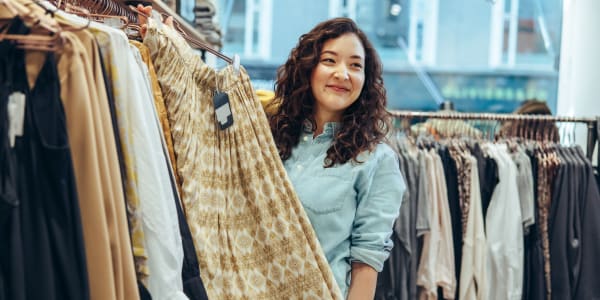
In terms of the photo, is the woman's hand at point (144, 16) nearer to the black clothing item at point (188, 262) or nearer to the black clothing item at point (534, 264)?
the black clothing item at point (188, 262)

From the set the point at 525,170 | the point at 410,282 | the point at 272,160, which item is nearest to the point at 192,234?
the point at 272,160

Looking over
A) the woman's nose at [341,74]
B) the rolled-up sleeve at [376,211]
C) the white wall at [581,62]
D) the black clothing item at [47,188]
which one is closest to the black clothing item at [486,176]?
the white wall at [581,62]

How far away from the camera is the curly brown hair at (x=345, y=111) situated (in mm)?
1550

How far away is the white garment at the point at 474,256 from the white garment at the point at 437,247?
0.05 meters

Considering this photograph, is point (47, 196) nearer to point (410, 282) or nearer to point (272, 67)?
point (410, 282)

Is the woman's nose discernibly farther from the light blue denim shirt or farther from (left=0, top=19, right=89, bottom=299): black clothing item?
(left=0, top=19, right=89, bottom=299): black clothing item

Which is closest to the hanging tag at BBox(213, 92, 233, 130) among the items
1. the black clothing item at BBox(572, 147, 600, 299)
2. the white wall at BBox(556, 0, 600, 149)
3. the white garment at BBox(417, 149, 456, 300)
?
the white garment at BBox(417, 149, 456, 300)

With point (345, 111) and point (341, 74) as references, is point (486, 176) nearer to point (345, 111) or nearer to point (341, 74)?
point (345, 111)

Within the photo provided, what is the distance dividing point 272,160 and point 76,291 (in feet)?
1.85

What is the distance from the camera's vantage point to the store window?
4906 millimetres

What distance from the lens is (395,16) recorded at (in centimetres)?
498

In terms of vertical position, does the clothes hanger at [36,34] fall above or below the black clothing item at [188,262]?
above

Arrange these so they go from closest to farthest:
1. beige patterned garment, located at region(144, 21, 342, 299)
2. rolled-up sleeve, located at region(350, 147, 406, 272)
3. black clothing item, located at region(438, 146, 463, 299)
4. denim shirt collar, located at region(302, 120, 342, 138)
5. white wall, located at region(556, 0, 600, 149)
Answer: beige patterned garment, located at region(144, 21, 342, 299) → rolled-up sleeve, located at region(350, 147, 406, 272) → denim shirt collar, located at region(302, 120, 342, 138) → black clothing item, located at region(438, 146, 463, 299) → white wall, located at region(556, 0, 600, 149)

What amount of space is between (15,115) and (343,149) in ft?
2.81
